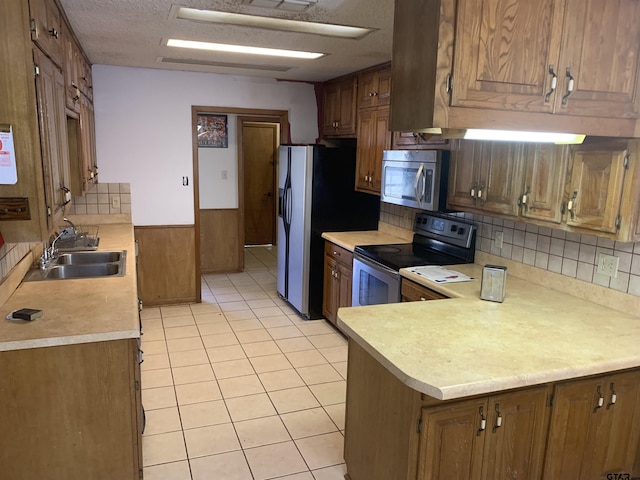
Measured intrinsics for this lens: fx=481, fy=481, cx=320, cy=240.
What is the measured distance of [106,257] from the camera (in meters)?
3.41

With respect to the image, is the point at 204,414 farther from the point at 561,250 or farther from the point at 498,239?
the point at 561,250

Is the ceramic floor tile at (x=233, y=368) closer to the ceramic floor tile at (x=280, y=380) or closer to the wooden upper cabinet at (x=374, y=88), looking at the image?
the ceramic floor tile at (x=280, y=380)

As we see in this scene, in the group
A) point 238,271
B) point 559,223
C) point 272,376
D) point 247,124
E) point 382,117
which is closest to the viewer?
point 559,223

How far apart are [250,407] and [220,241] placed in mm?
3438

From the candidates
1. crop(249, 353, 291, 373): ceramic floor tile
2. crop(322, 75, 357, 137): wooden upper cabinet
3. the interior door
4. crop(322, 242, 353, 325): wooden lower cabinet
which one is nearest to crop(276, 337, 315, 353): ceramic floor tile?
crop(249, 353, 291, 373): ceramic floor tile

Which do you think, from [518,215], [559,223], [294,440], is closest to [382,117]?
[518,215]

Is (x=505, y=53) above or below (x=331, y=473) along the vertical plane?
above

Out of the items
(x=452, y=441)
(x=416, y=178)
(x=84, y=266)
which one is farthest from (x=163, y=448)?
(x=416, y=178)

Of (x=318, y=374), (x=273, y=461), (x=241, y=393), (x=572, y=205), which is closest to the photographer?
(x=572, y=205)

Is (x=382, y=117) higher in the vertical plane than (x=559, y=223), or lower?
higher

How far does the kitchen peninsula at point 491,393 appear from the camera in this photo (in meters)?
1.65

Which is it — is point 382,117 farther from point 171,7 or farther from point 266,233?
point 266,233

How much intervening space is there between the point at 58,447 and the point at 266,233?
5745mm

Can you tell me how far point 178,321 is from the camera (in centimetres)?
445
